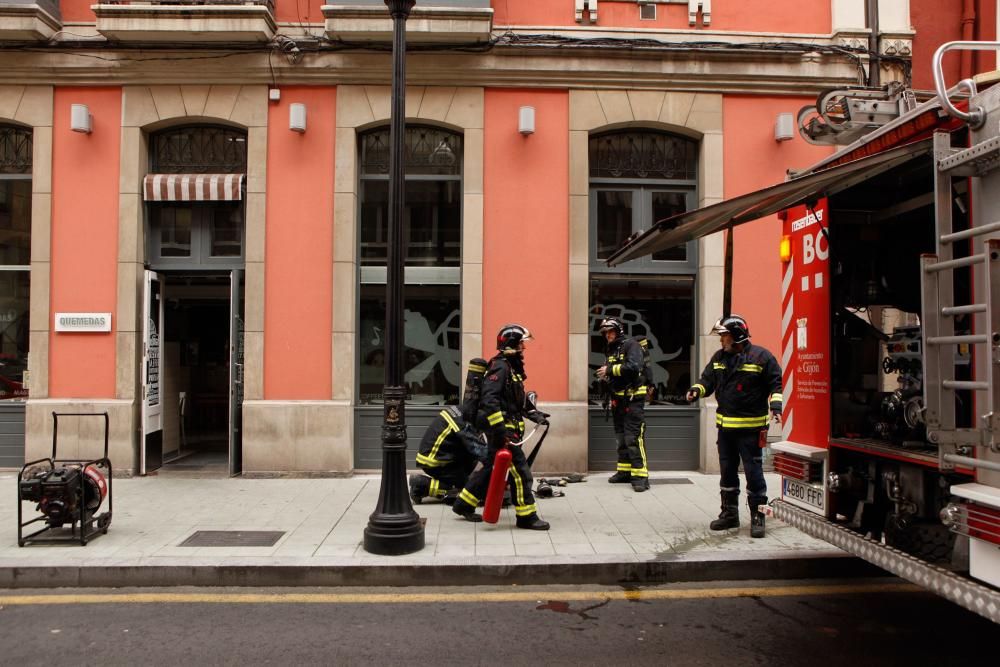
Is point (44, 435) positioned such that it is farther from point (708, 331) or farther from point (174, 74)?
point (708, 331)

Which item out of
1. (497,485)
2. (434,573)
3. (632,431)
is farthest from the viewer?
(632,431)

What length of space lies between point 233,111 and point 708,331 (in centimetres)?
710

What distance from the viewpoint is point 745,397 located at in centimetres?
645

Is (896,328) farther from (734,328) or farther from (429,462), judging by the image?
(429,462)

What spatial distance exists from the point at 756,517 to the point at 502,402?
252 cm

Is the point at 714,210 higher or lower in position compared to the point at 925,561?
higher

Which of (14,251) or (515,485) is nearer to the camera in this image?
(515,485)

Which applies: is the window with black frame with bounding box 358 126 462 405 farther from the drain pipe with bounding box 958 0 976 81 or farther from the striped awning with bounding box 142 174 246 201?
the drain pipe with bounding box 958 0 976 81

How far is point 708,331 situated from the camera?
9.86 meters

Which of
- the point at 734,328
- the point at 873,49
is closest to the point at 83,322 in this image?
the point at 734,328

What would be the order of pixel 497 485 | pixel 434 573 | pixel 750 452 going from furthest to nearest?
pixel 497 485 < pixel 750 452 < pixel 434 573

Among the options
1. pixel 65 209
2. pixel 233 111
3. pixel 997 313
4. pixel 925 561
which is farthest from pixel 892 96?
pixel 65 209

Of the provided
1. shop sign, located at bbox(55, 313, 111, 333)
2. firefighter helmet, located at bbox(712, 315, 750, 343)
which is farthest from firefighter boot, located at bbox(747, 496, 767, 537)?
shop sign, located at bbox(55, 313, 111, 333)

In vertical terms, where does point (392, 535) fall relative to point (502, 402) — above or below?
below
